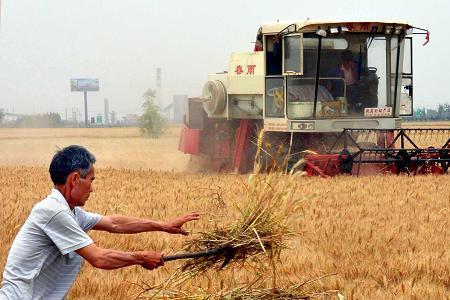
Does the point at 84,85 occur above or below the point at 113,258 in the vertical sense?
above

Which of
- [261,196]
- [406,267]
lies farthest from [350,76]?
[261,196]

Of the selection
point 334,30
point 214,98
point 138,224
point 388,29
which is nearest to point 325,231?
point 138,224

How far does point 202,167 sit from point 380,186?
6392mm

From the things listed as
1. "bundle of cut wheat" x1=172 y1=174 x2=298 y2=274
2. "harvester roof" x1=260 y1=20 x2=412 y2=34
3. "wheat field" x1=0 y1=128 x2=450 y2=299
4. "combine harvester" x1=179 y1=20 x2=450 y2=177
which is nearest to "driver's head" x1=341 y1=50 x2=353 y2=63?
"combine harvester" x1=179 y1=20 x2=450 y2=177

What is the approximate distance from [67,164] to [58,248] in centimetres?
37

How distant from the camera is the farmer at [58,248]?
3564 mm

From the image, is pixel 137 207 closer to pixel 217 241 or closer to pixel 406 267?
pixel 406 267

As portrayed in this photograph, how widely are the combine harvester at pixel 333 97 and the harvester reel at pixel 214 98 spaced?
420 mm

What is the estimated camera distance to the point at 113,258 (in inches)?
141

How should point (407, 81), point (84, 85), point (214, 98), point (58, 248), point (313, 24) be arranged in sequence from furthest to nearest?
point (84, 85) → point (214, 98) → point (407, 81) → point (313, 24) → point (58, 248)

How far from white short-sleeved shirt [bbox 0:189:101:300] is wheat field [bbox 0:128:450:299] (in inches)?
36.9

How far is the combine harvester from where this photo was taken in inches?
541

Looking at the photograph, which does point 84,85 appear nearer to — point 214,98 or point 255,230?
point 214,98

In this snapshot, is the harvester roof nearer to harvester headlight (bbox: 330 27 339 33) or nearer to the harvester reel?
harvester headlight (bbox: 330 27 339 33)
